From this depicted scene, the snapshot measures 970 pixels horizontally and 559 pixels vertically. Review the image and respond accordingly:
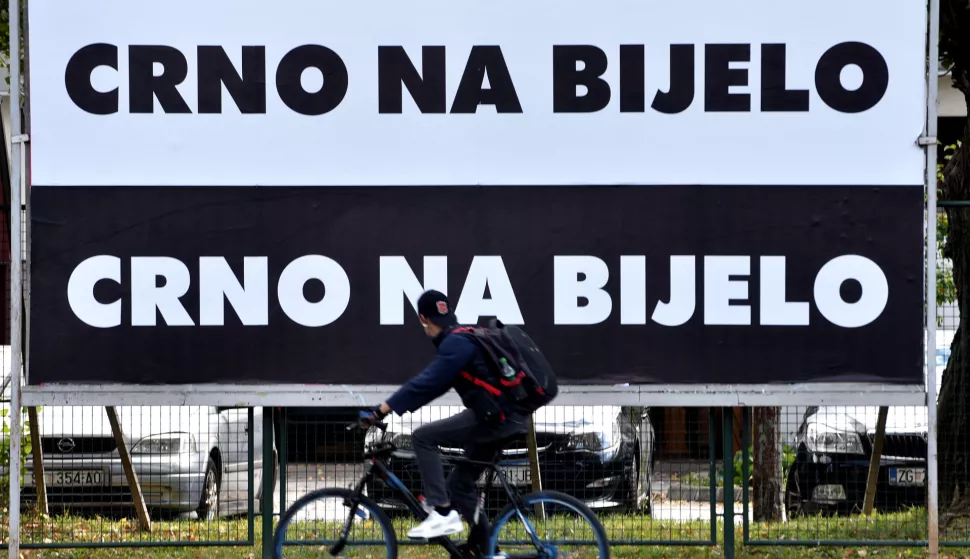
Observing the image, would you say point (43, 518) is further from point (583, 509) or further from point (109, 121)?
point (583, 509)

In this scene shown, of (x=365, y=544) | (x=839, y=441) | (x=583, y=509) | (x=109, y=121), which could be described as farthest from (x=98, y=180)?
(x=839, y=441)

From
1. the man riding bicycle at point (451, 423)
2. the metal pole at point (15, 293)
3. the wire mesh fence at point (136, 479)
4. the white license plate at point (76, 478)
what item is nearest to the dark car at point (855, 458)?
the man riding bicycle at point (451, 423)

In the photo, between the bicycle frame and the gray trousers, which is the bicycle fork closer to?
the bicycle frame

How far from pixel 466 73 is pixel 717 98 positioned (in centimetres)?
175

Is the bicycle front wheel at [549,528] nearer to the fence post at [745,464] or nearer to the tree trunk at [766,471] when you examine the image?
the fence post at [745,464]

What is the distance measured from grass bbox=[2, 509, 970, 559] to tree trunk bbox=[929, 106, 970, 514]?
19.0 inches

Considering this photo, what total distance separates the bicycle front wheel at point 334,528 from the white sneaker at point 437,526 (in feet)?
0.79

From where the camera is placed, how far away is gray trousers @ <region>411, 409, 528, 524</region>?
693 cm

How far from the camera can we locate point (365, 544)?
7074 millimetres

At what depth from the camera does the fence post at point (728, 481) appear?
27.1 ft

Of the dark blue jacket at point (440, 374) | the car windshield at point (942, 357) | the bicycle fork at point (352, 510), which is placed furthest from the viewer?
the car windshield at point (942, 357)

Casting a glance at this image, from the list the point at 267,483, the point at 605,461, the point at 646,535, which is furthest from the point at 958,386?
the point at 267,483

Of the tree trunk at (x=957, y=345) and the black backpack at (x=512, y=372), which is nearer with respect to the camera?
the black backpack at (x=512, y=372)

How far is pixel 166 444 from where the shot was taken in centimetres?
952
